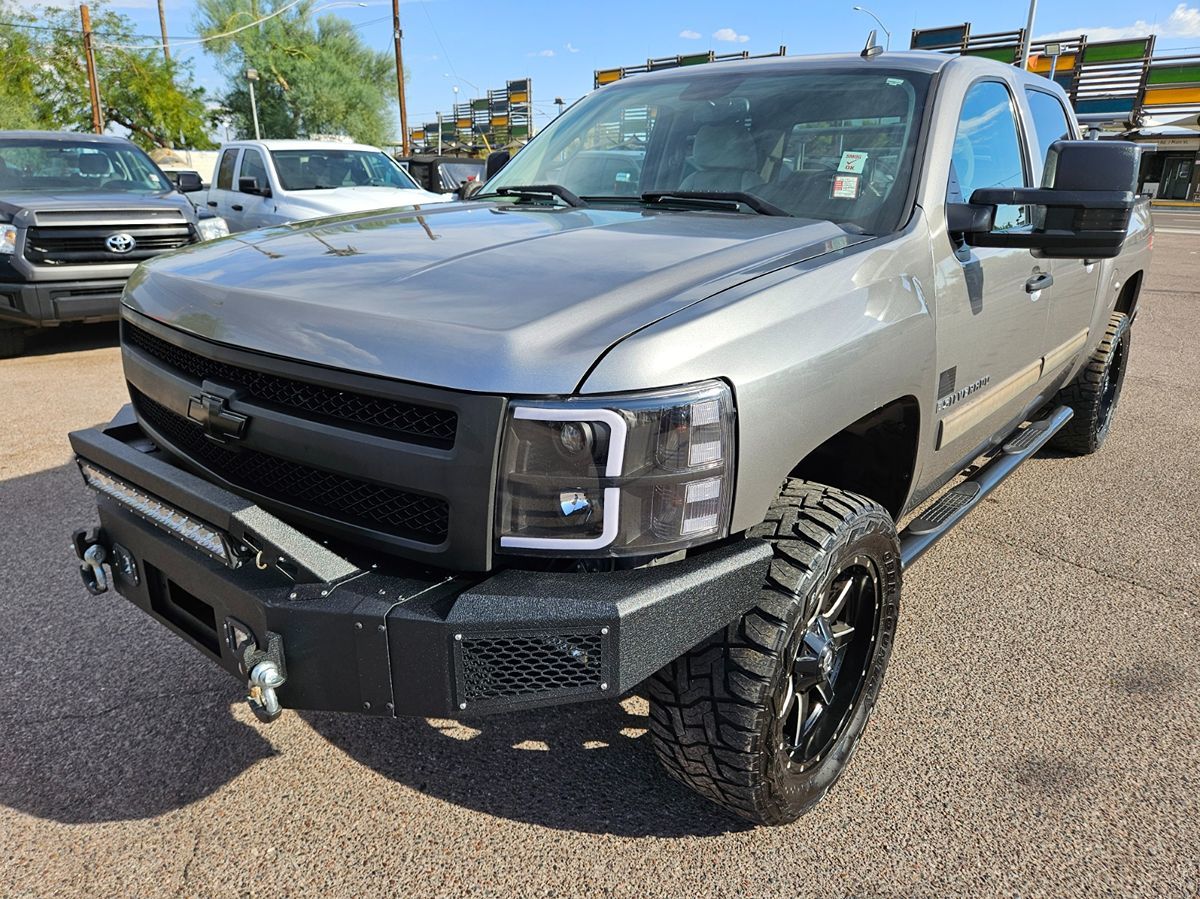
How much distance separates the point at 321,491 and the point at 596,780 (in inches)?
44.6

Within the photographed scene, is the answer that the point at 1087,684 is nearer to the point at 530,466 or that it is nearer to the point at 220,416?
the point at 530,466

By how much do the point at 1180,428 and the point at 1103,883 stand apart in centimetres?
466

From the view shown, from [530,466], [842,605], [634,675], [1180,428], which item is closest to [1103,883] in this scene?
[842,605]

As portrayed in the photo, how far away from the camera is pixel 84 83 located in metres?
34.8

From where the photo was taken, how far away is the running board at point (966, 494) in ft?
8.82

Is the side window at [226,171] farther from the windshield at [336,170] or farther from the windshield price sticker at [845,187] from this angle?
the windshield price sticker at [845,187]

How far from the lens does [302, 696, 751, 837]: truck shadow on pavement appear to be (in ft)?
7.38

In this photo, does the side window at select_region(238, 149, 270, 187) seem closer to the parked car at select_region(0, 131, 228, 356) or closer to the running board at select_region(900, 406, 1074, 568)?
the parked car at select_region(0, 131, 228, 356)

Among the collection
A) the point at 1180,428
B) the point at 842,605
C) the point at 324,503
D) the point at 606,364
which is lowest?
the point at 1180,428

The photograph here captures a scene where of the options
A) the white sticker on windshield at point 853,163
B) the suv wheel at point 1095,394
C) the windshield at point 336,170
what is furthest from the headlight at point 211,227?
the suv wheel at point 1095,394

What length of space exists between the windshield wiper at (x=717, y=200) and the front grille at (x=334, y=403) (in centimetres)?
139

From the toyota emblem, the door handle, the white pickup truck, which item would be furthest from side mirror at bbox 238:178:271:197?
the door handle

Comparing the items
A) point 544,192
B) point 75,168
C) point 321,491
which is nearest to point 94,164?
point 75,168

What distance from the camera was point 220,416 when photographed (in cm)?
192
